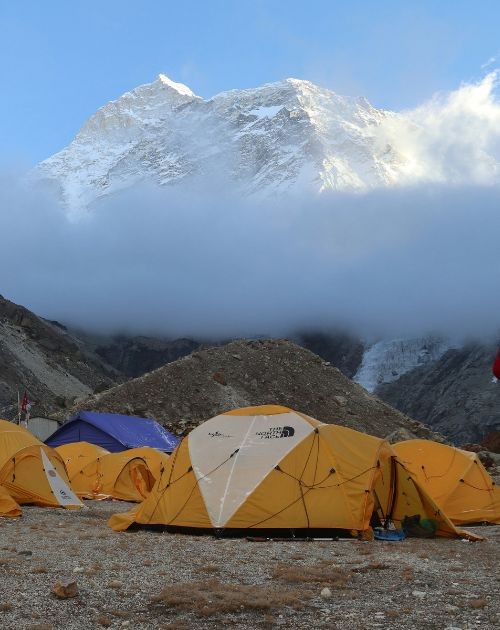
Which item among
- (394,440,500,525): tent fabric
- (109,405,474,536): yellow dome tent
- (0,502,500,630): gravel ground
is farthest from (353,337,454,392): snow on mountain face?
(0,502,500,630): gravel ground

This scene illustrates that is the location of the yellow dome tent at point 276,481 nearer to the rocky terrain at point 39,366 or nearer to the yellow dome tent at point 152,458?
the yellow dome tent at point 152,458

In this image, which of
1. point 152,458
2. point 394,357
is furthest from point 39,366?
point 394,357

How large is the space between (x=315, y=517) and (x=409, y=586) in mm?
4638

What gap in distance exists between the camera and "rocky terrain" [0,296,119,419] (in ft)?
277

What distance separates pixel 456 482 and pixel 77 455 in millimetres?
15097

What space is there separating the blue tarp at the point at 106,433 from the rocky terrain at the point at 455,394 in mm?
77631

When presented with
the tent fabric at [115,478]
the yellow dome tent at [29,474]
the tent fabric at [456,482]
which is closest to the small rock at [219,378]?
the tent fabric at [115,478]

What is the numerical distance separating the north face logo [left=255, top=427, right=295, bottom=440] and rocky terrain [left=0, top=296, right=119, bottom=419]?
56.4 m

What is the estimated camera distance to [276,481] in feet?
46.2

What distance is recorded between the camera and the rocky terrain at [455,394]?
111 meters

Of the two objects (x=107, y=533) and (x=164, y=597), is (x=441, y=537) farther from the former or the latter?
(x=164, y=597)

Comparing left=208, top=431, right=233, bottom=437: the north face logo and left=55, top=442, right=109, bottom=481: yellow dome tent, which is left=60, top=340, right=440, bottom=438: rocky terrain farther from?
left=208, top=431, right=233, bottom=437: the north face logo

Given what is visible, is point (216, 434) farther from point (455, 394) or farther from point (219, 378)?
point (455, 394)

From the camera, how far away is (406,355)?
17725 centimetres
